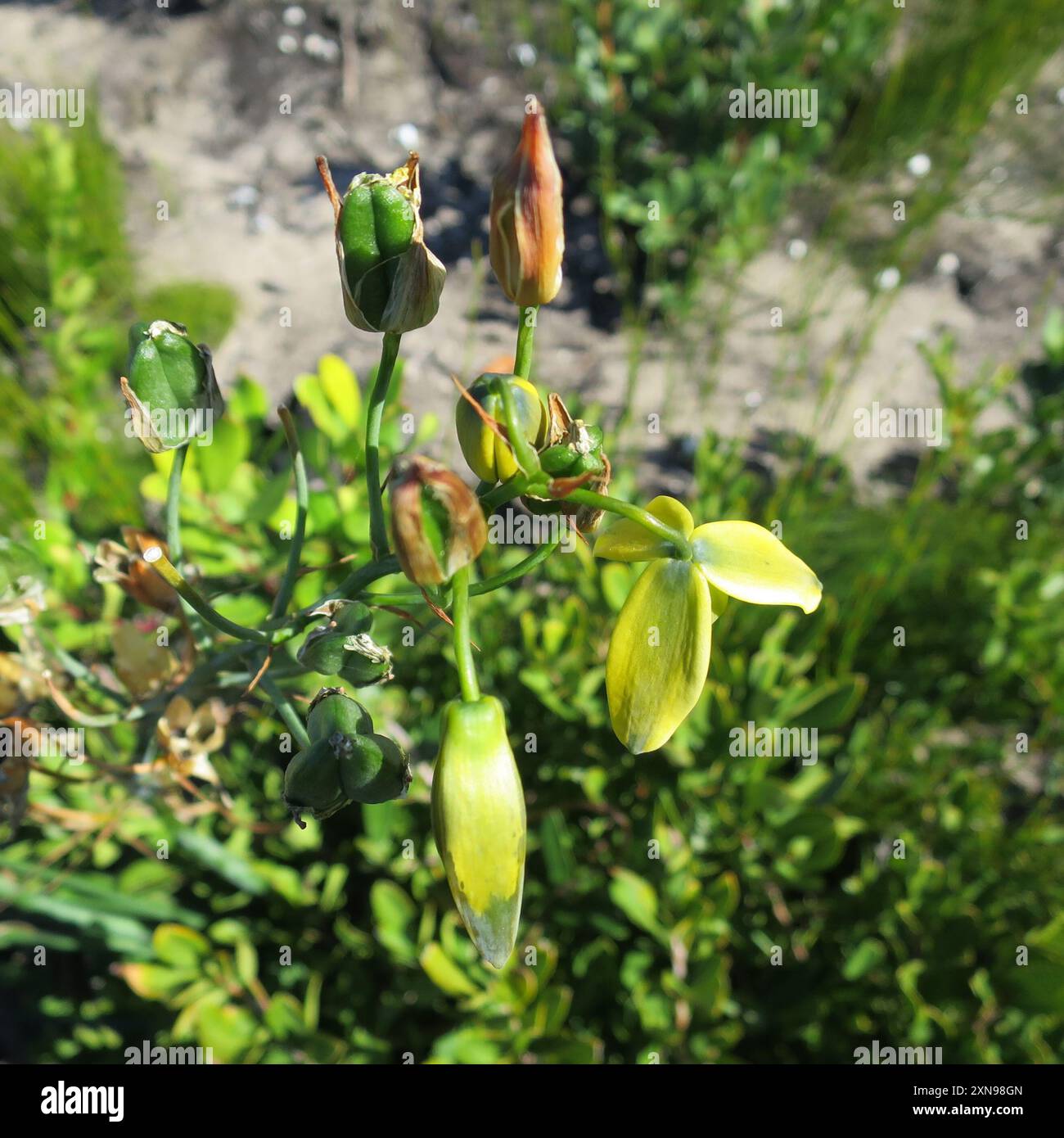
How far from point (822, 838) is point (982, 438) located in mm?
886

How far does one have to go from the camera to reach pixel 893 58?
90.9 inches

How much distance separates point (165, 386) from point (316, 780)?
235 millimetres

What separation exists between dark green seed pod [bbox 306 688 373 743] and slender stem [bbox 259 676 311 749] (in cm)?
2

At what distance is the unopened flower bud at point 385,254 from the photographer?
0.46 m

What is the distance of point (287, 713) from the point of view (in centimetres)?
52
